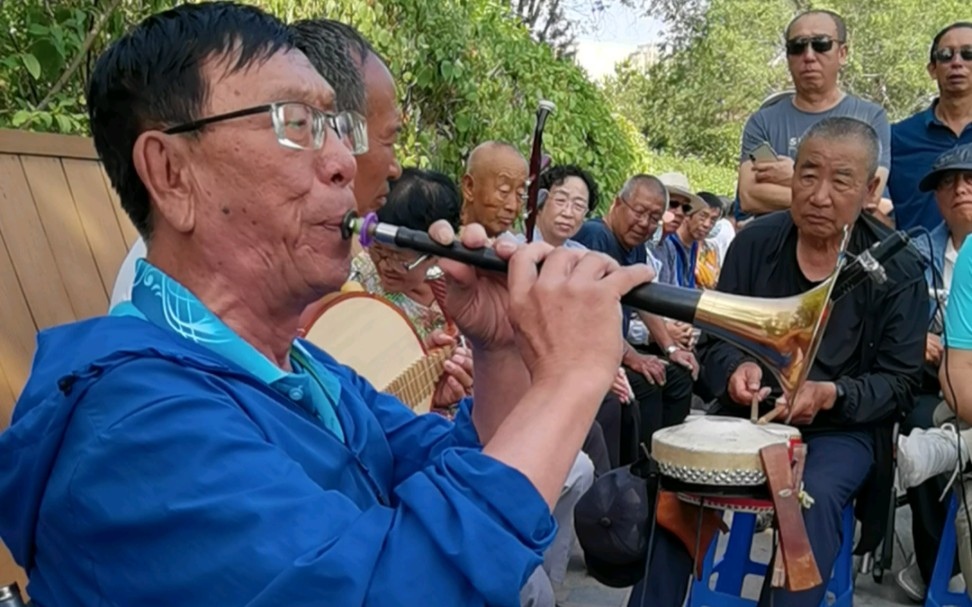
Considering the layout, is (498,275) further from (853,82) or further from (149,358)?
(853,82)

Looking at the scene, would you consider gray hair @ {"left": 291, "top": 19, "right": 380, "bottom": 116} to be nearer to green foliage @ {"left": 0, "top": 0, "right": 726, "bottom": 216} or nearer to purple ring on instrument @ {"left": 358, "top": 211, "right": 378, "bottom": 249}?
purple ring on instrument @ {"left": 358, "top": 211, "right": 378, "bottom": 249}

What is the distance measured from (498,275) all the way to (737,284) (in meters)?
2.29

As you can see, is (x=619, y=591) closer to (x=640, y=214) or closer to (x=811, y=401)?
(x=811, y=401)

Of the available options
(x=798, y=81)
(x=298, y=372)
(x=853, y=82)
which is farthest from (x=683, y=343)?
(x=853, y=82)

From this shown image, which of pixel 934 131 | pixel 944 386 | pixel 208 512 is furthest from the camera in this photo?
pixel 934 131

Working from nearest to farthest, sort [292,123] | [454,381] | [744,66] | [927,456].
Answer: [292,123] < [454,381] < [927,456] < [744,66]

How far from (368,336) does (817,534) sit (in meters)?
1.70

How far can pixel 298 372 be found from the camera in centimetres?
167

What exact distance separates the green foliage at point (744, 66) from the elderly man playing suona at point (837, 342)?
77.9ft

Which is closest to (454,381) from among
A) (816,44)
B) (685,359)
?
(685,359)

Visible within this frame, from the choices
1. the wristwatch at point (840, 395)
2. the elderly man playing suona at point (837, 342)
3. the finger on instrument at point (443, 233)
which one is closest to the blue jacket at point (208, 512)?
the finger on instrument at point (443, 233)

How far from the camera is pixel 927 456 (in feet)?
12.3

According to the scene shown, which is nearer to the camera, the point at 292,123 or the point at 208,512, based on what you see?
the point at 208,512

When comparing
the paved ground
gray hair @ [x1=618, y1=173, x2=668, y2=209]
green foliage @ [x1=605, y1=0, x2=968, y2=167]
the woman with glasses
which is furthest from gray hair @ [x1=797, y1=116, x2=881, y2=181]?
green foliage @ [x1=605, y1=0, x2=968, y2=167]
